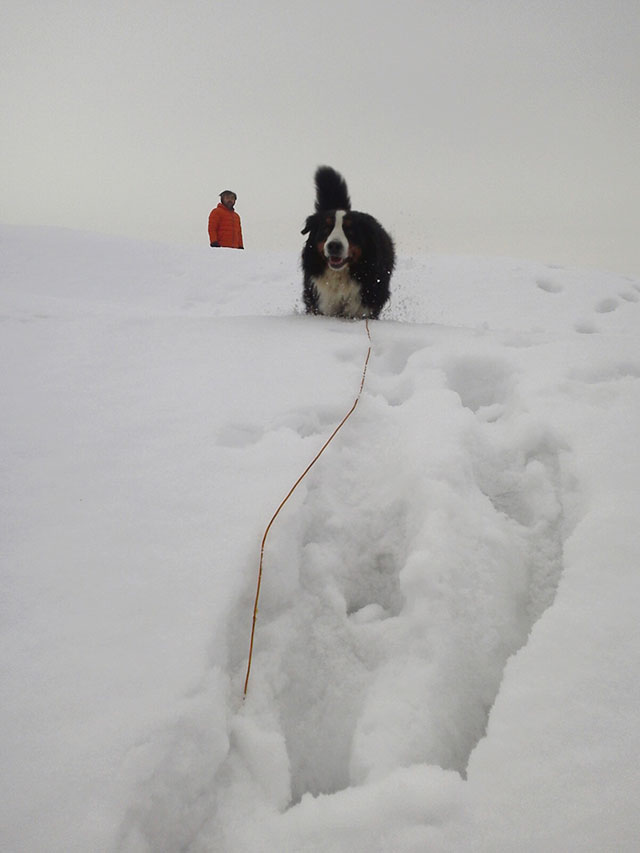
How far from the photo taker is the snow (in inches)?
26.0

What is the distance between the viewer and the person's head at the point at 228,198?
6050 millimetres

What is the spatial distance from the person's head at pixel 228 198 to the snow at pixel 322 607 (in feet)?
16.2

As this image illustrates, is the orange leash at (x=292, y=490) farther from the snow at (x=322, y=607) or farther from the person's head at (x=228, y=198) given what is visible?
the person's head at (x=228, y=198)

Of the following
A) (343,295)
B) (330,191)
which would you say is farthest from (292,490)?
(330,191)

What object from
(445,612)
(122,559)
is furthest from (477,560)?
(122,559)

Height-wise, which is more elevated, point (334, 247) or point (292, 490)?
point (334, 247)

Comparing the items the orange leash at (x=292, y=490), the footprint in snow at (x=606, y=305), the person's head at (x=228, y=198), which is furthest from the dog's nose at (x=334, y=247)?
the person's head at (x=228, y=198)

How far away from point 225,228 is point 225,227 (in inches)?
0.6

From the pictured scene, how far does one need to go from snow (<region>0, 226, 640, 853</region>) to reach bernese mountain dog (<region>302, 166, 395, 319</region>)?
140 cm

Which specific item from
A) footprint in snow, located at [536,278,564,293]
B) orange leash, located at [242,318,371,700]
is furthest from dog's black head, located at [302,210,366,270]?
footprint in snow, located at [536,278,564,293]

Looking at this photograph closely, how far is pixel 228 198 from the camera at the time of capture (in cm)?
617

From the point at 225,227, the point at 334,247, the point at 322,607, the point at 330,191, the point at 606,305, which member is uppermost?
the point at 330,191

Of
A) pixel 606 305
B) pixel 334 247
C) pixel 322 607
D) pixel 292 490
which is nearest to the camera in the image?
pixel 322 607

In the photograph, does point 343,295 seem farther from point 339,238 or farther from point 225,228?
point 225,228
